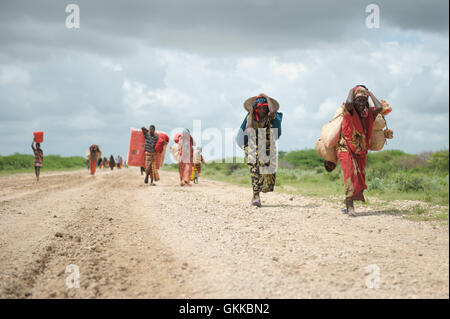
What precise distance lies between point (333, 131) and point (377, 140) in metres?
0.88

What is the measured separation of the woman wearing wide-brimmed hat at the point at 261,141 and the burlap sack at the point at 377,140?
2278 millimetres

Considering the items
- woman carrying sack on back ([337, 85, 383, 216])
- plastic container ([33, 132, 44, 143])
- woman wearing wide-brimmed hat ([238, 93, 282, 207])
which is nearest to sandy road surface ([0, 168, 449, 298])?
woman carrying sack on back ([337, 85, 383, 216])

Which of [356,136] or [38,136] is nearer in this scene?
[356,136]

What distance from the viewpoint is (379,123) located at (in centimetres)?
834

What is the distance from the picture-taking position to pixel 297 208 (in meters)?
9.29

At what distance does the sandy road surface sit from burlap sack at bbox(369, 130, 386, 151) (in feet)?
4.43

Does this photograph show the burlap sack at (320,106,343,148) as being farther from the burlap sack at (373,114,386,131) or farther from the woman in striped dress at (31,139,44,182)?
the woman in striped dress at (31,139,44,182)

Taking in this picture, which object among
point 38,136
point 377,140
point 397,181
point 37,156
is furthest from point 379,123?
point 37,156

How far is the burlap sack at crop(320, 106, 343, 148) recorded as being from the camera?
830 cm

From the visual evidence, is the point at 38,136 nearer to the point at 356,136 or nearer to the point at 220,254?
the point at 356,136
